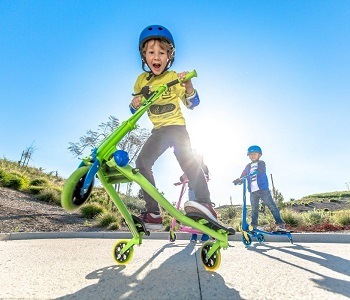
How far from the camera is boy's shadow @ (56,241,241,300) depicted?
4.96 feet

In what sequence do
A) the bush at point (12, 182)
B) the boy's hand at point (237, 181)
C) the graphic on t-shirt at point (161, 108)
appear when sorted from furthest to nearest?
the bush at point (12, 182), the boy's hand at point (237, 181), the graphic on t-shirt at point (161, 108)

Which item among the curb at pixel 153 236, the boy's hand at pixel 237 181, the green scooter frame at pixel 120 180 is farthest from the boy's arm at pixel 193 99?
the curb at pixel 153 236

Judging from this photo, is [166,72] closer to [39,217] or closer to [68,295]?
[68,295]

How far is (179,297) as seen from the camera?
4.84ft

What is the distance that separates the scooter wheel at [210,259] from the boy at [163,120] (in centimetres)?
33

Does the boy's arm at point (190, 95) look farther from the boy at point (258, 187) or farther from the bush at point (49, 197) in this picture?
the bush at point (49, 197)

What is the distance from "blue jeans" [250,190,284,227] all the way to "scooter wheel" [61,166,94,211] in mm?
4689

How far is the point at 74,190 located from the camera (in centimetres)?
209

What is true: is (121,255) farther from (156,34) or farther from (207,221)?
(156,34)

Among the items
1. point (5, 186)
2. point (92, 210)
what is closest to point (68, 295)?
point (92, 210)

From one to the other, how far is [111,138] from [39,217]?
7.79 meters

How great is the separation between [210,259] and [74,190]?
131cm

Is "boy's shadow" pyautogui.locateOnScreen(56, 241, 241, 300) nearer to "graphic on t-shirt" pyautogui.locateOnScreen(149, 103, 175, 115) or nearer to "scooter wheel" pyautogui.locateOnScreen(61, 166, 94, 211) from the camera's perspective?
"scooter wheel" pyautogui.locateOnScreen(61, 166, 94, 211)

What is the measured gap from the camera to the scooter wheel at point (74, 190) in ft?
6.64
